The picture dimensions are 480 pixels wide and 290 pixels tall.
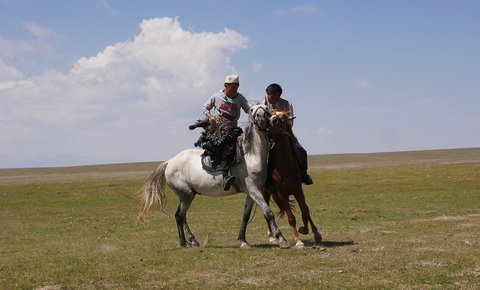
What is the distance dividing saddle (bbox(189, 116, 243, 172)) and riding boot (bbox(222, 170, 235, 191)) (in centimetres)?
10

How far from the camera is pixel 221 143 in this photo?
11.8m

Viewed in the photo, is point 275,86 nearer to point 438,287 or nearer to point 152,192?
point 152,192

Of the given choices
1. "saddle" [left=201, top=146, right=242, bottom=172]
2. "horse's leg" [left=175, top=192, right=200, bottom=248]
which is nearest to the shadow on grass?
"horse's leg" [left=175, top=192, right=200, bottom=248]

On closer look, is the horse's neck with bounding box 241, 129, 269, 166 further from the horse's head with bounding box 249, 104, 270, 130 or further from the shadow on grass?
the shadow on grass

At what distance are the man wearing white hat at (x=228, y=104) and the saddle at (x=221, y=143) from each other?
9 centimetres

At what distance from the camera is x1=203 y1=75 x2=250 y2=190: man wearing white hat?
471 inches

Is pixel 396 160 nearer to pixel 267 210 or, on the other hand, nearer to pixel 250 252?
pixel 267 210

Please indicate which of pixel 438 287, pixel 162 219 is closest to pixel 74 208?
pixel 162 219

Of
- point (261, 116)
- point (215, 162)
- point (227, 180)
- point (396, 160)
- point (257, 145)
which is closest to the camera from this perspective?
point (261, 116)

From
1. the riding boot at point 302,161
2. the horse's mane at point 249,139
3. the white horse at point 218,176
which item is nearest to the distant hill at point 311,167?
the white horse at point 218,176

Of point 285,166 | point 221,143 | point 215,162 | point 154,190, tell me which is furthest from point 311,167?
point 221,143

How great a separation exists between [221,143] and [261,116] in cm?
109

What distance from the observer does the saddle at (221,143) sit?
38.8 ft

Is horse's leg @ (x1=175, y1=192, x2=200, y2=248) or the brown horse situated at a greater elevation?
the brown horse
